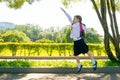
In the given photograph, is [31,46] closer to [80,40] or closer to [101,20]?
[101,20]

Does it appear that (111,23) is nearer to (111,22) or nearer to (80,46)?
(111,22)

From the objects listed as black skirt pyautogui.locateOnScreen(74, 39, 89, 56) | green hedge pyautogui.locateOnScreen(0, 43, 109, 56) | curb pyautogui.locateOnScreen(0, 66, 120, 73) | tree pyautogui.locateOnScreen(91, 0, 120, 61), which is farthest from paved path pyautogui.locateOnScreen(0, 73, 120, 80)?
green hedge pyautogui.locateOnScreen(0, 43, 109, 56)

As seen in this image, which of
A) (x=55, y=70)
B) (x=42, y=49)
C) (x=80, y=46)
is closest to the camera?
(x=80, y=46)

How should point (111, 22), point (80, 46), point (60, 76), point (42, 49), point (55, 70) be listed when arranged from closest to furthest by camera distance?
point (80, 46) < point (60, 76) < point (55, 70) < point (111, 22) < point (42, 49)

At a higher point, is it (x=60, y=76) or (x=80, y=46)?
(x=80, y=46)

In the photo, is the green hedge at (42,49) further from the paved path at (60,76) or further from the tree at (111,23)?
the paved path at (60,76)

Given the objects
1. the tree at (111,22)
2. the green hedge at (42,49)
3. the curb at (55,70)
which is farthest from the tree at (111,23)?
the green hedge at (42,49)

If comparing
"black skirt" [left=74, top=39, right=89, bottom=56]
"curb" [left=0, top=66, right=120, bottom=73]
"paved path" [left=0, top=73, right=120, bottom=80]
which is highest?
"black skirt" [left=74, top=39, right=89, bottom=56]

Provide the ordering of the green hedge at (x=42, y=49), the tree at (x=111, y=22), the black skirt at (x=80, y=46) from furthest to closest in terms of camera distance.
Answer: the green hedge at (x=42, y=49), the tree at (x=111, y=22), the black skirt at (x=80, y=46)

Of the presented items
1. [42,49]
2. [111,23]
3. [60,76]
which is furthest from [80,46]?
[42,49]

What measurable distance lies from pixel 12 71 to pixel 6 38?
1592cm

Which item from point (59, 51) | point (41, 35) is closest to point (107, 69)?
point (59, 51)

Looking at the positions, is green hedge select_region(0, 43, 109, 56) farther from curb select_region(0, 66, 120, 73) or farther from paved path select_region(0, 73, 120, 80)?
paved path select_region(0, 73, 120, 80)

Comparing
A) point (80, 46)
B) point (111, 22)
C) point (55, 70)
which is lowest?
point (55, 70)
